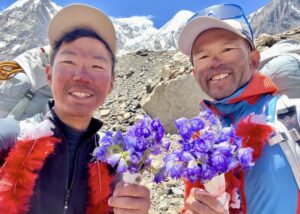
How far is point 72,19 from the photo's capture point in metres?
3.43

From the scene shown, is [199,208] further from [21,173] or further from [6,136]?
[6,136]

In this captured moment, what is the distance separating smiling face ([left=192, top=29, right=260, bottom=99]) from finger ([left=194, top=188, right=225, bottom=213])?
105cm

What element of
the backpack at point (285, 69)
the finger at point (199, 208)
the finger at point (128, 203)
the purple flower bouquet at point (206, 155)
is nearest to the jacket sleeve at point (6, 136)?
the finger at point (128, 203)

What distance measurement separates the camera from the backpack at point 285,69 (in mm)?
2967

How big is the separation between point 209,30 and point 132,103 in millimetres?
13831

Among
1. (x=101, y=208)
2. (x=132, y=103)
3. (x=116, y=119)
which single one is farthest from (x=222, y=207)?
(x=132, y=103)

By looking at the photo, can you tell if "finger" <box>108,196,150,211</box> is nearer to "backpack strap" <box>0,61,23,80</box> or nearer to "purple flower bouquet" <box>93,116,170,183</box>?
"purple flower bouquet" <box>93,116,170,183</box>

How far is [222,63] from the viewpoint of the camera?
3.12m

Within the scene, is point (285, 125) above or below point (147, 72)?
below

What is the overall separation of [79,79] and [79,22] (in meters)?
0.65

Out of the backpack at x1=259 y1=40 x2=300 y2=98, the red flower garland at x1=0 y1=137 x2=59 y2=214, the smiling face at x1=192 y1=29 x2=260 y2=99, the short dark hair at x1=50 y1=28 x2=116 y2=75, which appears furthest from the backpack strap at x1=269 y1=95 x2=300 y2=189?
the red flower garland at x1=0 y1=137 x2=59 y2=214

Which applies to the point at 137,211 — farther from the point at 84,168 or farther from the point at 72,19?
the point at 72,19

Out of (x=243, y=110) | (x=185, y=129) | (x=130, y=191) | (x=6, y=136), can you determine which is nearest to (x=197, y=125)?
(x=185, y=129)

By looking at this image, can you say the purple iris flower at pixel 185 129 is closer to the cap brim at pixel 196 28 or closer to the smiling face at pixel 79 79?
the smiling face at pixel 79 79
